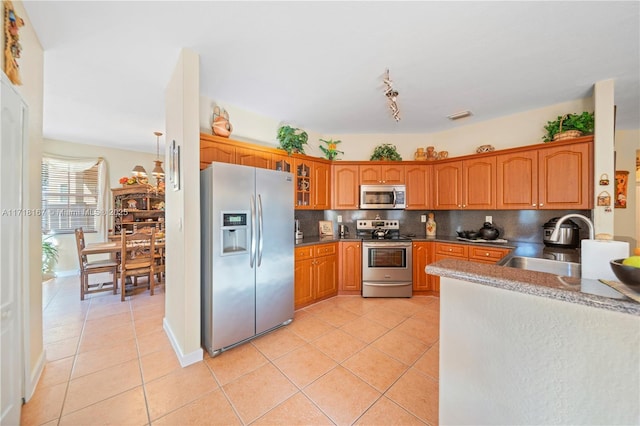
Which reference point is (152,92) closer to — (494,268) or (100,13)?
(100,13)

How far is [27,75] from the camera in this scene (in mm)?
1705

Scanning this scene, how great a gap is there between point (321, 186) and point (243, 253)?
187cm

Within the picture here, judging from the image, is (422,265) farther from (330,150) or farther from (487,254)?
(330,150)

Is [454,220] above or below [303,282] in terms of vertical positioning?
above

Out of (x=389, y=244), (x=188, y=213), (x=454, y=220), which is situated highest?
(x=188, y=213)

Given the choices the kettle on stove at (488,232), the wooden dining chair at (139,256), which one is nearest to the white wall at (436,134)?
the kettle on stove at (488,232)

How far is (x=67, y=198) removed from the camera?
4695 millimetres

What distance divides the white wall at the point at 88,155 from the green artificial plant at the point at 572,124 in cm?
737

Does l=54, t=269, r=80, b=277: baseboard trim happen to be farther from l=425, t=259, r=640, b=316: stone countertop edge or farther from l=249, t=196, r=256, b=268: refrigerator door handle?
l=425, t=259, r=640, b=316: stone countertop edge

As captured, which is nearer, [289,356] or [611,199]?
[289,356]

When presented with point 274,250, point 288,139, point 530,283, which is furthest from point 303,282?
point 530,283

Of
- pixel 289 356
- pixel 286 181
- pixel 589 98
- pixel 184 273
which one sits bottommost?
pixel 289 356

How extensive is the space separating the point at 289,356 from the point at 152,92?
3280 mm

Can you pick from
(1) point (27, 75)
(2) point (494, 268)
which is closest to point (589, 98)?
(2) point (494, 268)
